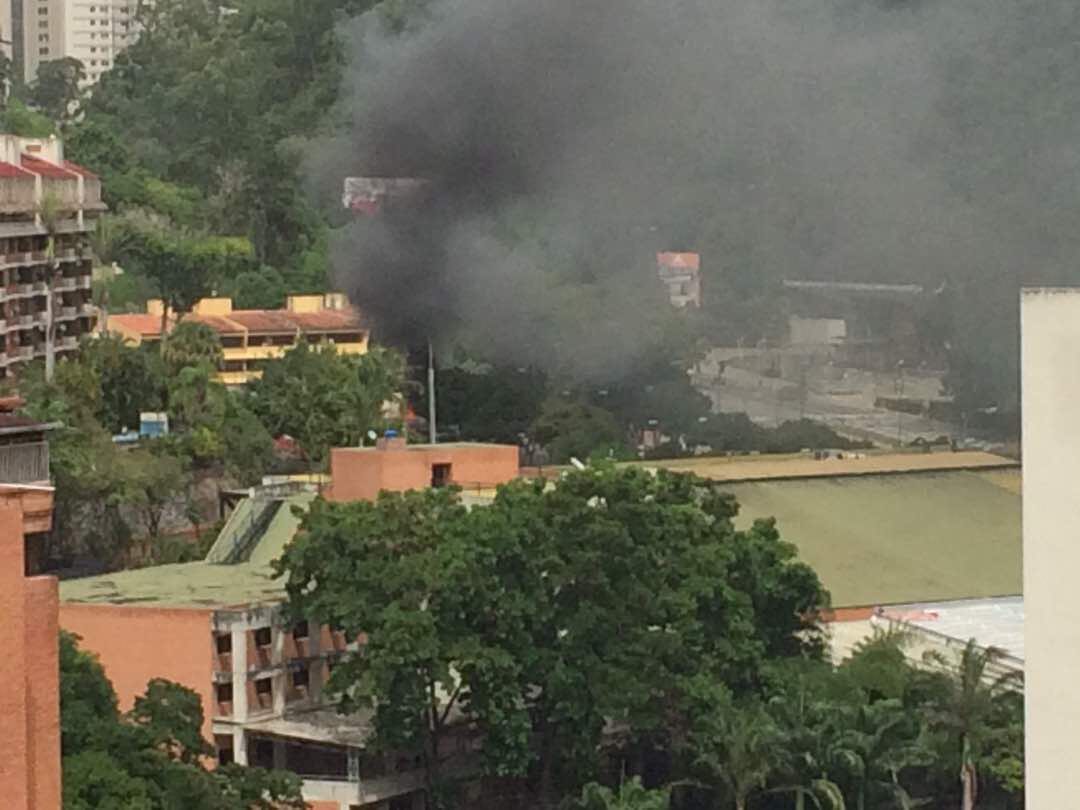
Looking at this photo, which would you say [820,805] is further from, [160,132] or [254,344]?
[160,132]

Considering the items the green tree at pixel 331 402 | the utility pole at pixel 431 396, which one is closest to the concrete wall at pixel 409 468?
the utility pole at pixel 431 396

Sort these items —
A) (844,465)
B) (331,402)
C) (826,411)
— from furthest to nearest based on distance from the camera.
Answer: (331,402)
(826,411)
(844,465)

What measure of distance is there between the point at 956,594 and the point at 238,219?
1918 cm

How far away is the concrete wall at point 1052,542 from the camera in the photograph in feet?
27.1

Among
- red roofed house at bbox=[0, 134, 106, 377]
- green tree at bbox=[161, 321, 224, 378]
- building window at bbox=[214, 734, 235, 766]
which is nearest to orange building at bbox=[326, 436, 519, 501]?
building window at bbox=[214, 734, 235, 766]

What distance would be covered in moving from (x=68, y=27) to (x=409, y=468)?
4792 centimetres

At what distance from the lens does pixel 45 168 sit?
1069 inches

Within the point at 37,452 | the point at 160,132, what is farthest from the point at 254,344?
the point at 37,452

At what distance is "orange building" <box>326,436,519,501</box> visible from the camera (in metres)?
18.7

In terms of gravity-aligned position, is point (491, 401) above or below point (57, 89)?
below

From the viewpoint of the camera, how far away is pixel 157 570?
18.3 metres

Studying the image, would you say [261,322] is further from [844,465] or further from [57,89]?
[57,89]

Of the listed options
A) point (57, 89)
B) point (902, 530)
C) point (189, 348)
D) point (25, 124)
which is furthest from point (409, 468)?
point (57, 89)

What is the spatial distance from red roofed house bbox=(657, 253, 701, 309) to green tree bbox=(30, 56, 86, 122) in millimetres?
26194
